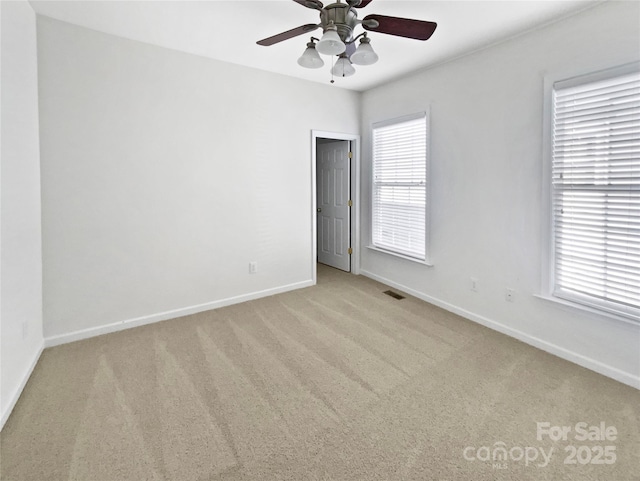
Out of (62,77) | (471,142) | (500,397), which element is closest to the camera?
(500,397)

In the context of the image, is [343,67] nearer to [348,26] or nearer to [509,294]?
[348,26]

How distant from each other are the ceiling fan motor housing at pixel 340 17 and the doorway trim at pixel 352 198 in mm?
2333

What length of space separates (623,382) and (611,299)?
22.8 inches

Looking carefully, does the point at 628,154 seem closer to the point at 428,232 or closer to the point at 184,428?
the point at 428,232

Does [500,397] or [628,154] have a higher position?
[628,154]

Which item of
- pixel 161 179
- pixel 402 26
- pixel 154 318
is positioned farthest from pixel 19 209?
pixel 402 26

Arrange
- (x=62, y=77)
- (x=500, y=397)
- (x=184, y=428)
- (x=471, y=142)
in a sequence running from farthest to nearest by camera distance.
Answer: (x=471, y=142) < (x=62, y=77) < (x=500, y=397) < (x=184, y=428)

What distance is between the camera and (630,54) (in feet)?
7.26

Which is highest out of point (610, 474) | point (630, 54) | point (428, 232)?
point (630, 54)

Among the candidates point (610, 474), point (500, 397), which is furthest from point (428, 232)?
point (610, 474)

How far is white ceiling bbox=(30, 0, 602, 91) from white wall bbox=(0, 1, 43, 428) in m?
0.49

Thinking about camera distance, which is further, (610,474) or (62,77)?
(62,77)

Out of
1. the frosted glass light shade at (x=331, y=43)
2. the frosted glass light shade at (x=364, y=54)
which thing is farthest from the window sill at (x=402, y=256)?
the frosted glass light shade at (x=331, y=43)

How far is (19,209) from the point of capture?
2.24 m
